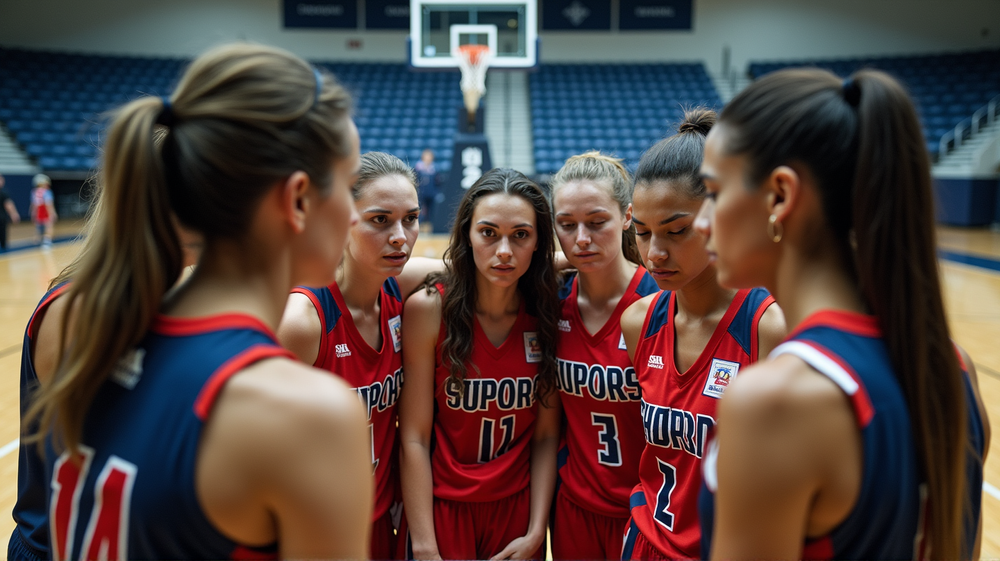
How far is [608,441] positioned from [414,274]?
0.94m

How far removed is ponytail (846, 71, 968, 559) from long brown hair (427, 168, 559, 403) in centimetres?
131

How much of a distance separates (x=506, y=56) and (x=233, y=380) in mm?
13165

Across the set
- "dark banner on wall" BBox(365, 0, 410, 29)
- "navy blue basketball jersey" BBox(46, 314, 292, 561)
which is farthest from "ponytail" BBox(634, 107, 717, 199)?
"dark banner on wall" BBox(365, 0, 410, 29)

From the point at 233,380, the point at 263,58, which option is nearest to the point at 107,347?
the point at 233,380

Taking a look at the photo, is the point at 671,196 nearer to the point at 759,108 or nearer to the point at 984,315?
the point at 759,108

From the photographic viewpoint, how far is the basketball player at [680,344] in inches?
65.5

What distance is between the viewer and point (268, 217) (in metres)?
1.00

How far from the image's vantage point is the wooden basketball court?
3.08 meters

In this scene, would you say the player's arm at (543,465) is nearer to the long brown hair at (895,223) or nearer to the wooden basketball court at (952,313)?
the wooden basketball court at (952,313)

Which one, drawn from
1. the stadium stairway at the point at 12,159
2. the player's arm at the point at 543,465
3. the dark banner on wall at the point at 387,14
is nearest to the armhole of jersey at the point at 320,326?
the player's arm at the point at 543,465

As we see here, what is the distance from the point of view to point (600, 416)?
2.10 meters

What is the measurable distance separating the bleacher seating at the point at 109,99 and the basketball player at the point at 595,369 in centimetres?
1311

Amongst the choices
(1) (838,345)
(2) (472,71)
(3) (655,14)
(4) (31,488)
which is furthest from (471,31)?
(1) (838,345)

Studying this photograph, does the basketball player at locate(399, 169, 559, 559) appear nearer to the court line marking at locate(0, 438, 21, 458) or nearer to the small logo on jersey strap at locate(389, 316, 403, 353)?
the small logo on jersey strap at locate(389, 316, 403, 353)
